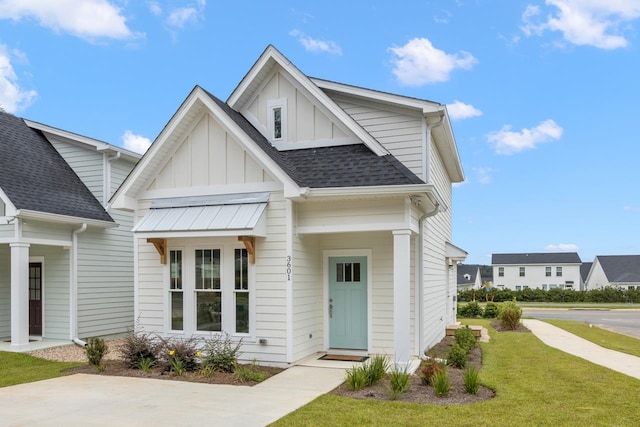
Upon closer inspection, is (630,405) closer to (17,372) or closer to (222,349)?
(222,349)

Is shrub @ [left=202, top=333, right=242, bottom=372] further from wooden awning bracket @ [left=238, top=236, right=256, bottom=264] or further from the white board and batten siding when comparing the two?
the white board and batten siding

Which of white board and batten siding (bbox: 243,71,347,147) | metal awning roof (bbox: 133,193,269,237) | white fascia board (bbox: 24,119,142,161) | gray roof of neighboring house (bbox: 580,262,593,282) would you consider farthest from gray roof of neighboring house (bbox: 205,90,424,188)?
gray roof of neighboring house (bbox: 580,262,593,282)

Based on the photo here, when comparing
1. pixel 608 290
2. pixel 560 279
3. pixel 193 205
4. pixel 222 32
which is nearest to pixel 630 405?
pixel 193 205

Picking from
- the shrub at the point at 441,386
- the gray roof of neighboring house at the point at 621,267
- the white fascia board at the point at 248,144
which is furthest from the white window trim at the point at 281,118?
the gray roof of neighboring house at the point at 621,267

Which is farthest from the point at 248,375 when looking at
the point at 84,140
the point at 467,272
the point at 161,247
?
the point at 467,272

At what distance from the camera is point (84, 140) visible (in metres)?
16.2

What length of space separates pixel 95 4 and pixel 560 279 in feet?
191

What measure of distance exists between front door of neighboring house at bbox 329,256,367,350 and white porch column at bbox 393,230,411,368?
5.46ft

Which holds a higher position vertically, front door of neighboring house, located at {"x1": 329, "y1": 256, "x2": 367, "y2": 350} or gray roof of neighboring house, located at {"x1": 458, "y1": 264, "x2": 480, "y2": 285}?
front door of neighboring house, located at {"x1": 329, "y1": 256, "x2": 367, "y2": 350}

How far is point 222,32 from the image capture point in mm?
14586

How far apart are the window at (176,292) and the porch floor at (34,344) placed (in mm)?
4584

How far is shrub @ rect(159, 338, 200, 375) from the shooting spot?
386 inches

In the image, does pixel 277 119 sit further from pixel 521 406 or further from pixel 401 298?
pixel 521 406

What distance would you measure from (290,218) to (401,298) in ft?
9.10
